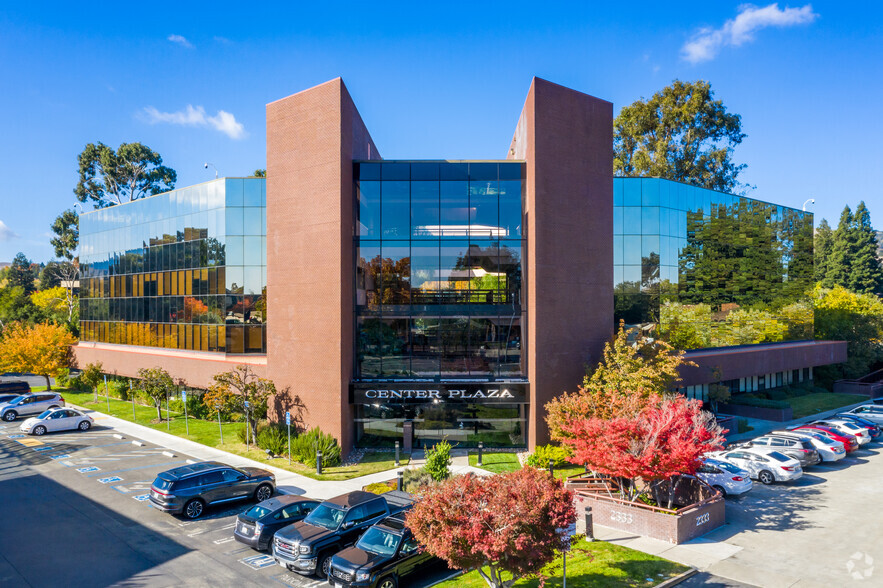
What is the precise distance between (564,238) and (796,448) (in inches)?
551

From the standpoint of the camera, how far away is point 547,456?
72.4 ft

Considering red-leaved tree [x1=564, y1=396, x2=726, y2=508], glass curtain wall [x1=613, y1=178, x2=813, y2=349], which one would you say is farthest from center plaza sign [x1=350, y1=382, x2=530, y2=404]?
glass curtain wall [x1=613, y1=178, x2=813, y2=349]

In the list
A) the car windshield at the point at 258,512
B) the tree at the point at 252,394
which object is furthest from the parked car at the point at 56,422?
the car windshield at the point at 258,512

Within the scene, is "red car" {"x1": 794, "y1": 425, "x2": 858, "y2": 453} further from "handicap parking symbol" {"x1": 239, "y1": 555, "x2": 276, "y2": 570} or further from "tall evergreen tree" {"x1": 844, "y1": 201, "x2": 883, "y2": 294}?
"tall evergreen tree" {"x1": 844, "y1": 201, "x2": 883, "y2": 294}

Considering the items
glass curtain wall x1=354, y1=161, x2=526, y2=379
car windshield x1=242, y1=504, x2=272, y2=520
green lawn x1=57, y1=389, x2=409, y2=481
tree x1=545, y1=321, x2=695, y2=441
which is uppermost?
glass curtain wall x1=354, y1=161, x2=526, y2=379

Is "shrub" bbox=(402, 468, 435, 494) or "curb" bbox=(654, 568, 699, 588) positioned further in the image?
"shrub" bbox=(402, 468, 435, 494)

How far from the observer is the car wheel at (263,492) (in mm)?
19078

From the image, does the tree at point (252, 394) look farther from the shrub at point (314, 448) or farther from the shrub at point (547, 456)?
the shrub at point (547, 456)

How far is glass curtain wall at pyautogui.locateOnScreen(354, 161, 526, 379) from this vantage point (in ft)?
87.1

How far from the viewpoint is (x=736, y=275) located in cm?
3625

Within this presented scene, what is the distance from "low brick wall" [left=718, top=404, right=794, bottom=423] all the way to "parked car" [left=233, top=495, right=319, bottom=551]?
30361 millimetres

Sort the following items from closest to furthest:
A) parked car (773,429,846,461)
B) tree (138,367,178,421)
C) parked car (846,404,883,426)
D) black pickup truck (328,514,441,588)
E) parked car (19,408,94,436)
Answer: black pickup truck (328,514,441,588) < parked car (773,429,846,461) < parked car (19,408,94,436) < parked car (846,404,883,426) < tree (138,367,178,421)

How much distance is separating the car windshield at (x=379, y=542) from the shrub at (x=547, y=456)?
10244mm

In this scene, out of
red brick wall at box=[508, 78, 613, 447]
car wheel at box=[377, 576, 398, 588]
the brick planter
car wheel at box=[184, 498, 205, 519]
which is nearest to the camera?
car wheel at box=[377, 576, 398, 588]
